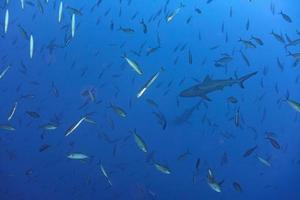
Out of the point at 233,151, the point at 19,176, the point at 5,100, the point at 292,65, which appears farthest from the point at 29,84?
the point at 292,65

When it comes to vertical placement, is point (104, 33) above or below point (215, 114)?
above

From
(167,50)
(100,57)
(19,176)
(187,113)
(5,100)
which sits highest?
(167,50)

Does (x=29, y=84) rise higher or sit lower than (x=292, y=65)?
lower

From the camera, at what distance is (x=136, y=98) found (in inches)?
341

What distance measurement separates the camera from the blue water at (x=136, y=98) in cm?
853

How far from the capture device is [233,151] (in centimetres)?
887

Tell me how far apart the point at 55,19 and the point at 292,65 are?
5252mm

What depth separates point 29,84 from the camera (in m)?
8.72

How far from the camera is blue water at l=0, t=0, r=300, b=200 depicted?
853cm

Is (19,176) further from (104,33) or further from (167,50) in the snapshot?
(167,50)

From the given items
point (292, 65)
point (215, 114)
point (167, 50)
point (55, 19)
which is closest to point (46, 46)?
point (55, 19)

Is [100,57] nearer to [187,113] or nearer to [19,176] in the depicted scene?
[187,113]

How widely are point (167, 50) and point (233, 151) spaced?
268 centimetres

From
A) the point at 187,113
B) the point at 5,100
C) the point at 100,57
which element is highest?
the point at 100,57
